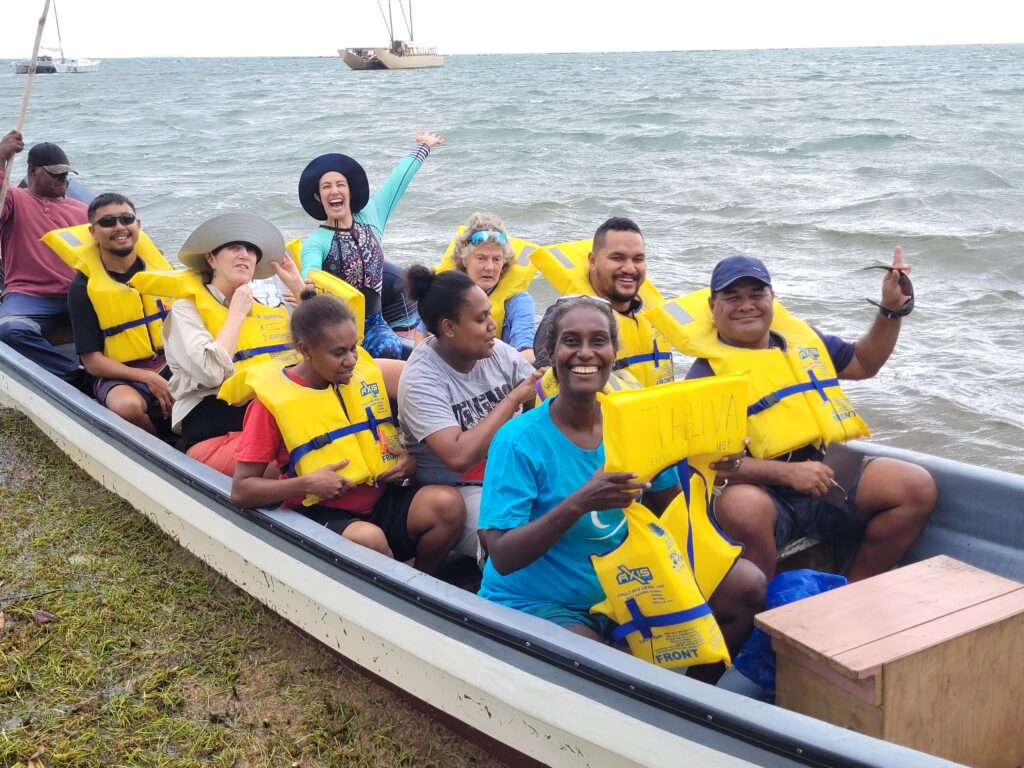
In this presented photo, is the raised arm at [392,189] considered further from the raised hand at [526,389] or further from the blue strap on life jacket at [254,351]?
the raised hand at [526,389]

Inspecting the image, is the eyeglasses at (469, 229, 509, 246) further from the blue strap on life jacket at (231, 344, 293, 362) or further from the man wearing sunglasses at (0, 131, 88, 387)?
the man wearing sunglasses at (0, 131, 88, 387)

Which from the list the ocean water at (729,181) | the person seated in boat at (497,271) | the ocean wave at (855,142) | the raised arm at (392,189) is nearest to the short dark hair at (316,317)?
the person seated in boat at (497,271)

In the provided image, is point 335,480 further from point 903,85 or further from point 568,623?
point 903,85

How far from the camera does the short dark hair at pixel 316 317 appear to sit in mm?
3002

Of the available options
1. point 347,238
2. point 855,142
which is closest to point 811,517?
point 347,238

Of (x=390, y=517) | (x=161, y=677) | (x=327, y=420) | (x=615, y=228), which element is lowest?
(x=161, y=677)

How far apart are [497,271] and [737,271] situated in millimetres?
1437

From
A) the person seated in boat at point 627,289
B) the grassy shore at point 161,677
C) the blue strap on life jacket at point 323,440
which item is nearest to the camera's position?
the grassy shore at point 161,677

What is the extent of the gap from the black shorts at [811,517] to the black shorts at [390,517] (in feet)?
3.78

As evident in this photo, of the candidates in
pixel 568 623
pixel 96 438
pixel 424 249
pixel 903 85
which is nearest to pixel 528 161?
pixel 424 249

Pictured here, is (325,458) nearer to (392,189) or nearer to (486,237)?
(486,237)

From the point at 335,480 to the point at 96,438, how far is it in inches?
71.0

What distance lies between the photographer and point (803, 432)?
3148mm

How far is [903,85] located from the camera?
108ft
